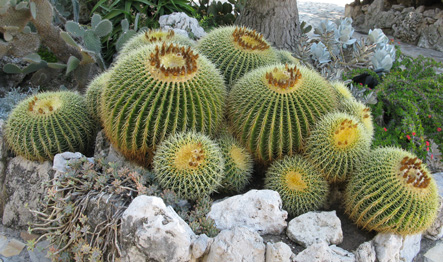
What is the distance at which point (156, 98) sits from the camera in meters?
2.44

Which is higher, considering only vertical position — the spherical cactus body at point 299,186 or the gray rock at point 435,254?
the spherical cactus body at point 299,186

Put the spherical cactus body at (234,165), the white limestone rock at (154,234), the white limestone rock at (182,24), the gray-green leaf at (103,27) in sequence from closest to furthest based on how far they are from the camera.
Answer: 1. the white limestone rock at (154,234)
2. the spherical cactus body at (234,165)
3. the gray-green leaf at (103,27)
4. the white limestone rock at (182,24)

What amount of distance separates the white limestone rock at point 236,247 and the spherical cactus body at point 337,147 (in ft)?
2.45

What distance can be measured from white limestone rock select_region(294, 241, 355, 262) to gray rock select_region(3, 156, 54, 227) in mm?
1924

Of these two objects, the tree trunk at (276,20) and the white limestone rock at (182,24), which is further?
the white limestone rock at (182,24)

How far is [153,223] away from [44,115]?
1351mm

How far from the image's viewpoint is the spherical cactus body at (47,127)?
9.30ft

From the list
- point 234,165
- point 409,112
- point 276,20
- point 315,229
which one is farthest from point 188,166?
point 276,20

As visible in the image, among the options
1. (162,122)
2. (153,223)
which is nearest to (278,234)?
(153,223)

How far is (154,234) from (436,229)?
2012 millimetres

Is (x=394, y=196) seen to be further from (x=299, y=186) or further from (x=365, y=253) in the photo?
(x=299, y=186)

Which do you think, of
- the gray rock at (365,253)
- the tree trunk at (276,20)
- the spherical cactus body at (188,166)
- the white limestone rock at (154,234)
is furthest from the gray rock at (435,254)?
the tree trunk at (276,20)

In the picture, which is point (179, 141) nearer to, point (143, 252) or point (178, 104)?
point (178, 104)

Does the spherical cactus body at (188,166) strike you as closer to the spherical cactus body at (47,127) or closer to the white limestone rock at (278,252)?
the white limestone rock at (278,252)
